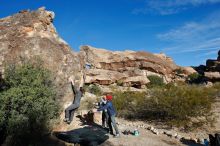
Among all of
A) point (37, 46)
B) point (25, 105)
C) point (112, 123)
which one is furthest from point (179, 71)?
point (25, 105)

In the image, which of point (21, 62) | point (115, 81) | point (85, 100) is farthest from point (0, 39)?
point (115, 81)

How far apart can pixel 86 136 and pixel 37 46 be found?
371cm

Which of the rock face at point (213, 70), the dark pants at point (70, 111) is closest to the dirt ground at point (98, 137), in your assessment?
the dark pants at point (70, 111)

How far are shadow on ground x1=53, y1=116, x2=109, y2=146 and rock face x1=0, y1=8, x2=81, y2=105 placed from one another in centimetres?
131

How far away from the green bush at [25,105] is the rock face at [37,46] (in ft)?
3.44

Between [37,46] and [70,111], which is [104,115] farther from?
[37,46]

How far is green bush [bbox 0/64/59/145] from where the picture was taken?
990 centimetres

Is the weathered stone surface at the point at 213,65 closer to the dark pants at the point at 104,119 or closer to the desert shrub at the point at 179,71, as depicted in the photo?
the desert shrub at the point at 179,71

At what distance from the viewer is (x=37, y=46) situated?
1230 centimetres

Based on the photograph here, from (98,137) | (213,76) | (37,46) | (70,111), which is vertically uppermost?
(213,76)

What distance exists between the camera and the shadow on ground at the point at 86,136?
11.5m

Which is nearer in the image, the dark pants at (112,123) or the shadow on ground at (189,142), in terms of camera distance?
the dark pants at (112,123)

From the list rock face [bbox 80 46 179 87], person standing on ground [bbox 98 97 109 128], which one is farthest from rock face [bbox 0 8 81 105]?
rock face [bbox 80 46 179 87]

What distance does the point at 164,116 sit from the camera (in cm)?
1916
